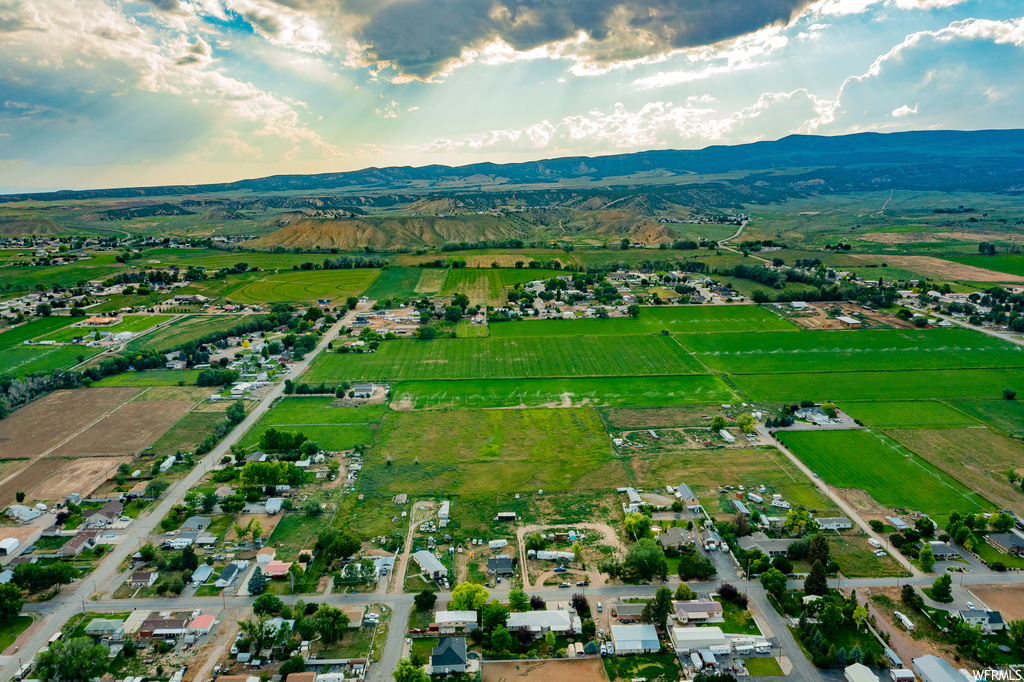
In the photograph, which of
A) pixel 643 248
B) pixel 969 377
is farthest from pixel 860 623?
pixel 643 248

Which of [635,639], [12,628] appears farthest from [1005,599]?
[12,628]

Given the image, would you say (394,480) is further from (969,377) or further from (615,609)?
(969,377)

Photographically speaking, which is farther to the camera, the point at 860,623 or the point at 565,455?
the point at 565,455

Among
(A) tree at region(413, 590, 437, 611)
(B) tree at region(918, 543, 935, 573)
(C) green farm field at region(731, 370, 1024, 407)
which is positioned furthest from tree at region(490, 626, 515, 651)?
(C) green farm field at region(731, 370, 1024, 407)

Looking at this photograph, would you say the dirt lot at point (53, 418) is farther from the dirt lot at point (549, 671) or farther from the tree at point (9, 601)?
the dirt lot at point (549, 671)

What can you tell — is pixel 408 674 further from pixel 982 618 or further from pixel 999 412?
pixel 999 412

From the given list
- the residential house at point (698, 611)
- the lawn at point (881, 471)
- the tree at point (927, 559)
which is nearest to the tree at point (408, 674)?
the residential house at point (698, 611)
